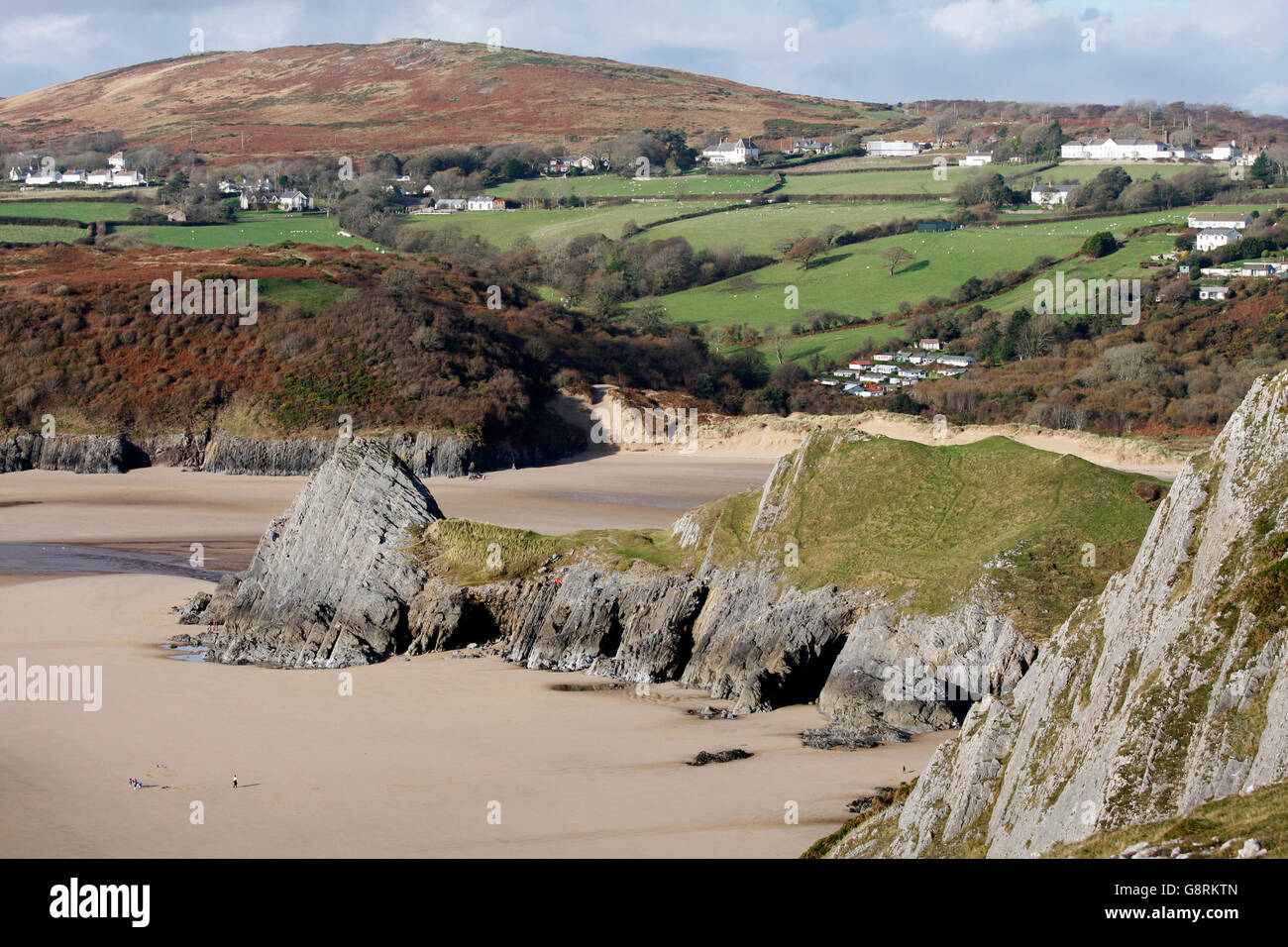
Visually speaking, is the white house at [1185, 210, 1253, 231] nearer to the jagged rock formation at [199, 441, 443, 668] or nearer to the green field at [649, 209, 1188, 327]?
the green field at [649, 209, 1188, 327]

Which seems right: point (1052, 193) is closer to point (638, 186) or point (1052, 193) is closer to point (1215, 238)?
point (1215, 238)

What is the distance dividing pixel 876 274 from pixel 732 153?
6973 cm

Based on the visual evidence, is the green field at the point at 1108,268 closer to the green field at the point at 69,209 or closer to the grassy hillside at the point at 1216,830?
the green field at the point at 69,209

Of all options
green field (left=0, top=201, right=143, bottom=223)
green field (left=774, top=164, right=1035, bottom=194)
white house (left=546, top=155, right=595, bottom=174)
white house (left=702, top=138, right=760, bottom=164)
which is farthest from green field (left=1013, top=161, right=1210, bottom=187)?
green field (left=0, top=201, right=143, bottom=223)

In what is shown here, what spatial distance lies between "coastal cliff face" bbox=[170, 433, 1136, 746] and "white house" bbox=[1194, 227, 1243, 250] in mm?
78877

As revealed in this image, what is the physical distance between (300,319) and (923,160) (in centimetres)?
10481

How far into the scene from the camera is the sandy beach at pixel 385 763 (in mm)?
20406

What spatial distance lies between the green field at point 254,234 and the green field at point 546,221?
893 centimetres

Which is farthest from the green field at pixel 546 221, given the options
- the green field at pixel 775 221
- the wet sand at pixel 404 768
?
the wet sand at pixel 404 768

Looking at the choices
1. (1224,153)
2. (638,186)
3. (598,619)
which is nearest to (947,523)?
(598,619)

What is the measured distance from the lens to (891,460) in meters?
31.9
